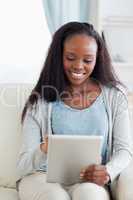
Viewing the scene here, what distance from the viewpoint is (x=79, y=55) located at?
156 cm

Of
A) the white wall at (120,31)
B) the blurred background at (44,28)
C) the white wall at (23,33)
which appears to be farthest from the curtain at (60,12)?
the white wall at (120,31)

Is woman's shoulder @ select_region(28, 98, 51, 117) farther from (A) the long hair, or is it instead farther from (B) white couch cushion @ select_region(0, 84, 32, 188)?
(B) white couch cushion @ select_region(0, 84, 32, 188)

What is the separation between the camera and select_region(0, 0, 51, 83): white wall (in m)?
2.49

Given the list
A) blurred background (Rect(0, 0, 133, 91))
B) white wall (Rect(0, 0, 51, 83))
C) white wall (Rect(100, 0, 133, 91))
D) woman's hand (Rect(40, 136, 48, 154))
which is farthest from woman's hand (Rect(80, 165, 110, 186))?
white wall (Rect(100, 0, 133, 91))

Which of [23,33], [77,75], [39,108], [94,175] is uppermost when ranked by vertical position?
[23,33]

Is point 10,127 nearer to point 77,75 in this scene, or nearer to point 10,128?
point 10,128

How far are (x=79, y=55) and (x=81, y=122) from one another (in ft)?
0.87

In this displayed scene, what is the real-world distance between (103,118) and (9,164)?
445mm

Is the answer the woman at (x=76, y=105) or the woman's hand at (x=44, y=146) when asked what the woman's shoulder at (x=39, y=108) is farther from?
the woman's hand at (x=44, y=146)

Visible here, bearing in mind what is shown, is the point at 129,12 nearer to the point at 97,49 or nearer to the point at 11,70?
the point at 11,70

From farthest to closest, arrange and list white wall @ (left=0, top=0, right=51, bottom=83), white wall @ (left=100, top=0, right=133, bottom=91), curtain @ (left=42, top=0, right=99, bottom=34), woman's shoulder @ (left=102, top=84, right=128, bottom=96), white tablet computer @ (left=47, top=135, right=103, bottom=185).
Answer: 1. white wall @ (left=100, top=0, right=133, bottom=91)
2. white wall @ (left=0, top=0, right=51, bottom=83)
3. curtain @ (left=42, top=0, right=99, bottom=34)
4. woman's shoulder @ (left=102, top=84, right=128, bottom=96)
5. white tablet computer @ (left=47, top=135, right=103, bottom=185)

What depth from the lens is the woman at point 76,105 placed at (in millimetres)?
1562

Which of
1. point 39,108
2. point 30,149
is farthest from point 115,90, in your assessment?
point 30,149

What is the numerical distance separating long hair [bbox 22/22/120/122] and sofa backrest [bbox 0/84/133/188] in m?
0.10
